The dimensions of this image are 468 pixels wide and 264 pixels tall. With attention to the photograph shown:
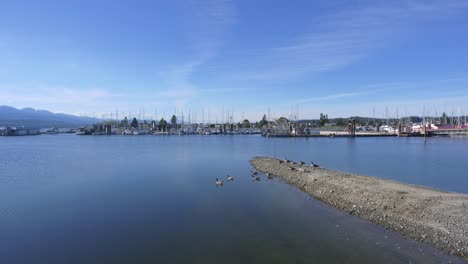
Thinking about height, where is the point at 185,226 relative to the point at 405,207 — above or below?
below

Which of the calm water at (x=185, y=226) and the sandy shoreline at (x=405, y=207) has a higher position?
the sandy shoreline at (x=405, y=207)

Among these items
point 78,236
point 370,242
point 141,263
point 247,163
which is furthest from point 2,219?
point 247,163

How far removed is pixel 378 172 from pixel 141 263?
33.2 metres

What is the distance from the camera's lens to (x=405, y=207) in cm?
2016

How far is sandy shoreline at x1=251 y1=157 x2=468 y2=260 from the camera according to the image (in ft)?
52.6

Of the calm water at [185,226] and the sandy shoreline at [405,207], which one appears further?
the sandy shoreline at [405,207]

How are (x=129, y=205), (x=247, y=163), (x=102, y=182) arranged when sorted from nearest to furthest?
1. (x=129, y=205)
2. (x=102, y=182)
3. (x=247, y=163)

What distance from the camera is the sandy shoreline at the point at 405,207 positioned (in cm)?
1605

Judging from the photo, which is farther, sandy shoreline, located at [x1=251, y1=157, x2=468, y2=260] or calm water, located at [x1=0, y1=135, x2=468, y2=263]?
sandy shoreline, located at [x1=251, y1=157, x2=468, y2=260]

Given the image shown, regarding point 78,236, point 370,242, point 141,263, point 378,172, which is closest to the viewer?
point 141,263

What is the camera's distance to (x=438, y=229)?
1670cm

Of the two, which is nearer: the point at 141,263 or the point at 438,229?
the point at 141,263

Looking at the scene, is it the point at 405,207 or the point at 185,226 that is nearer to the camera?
the point at 185,226

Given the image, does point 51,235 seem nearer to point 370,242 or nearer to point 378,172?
point 370,242
